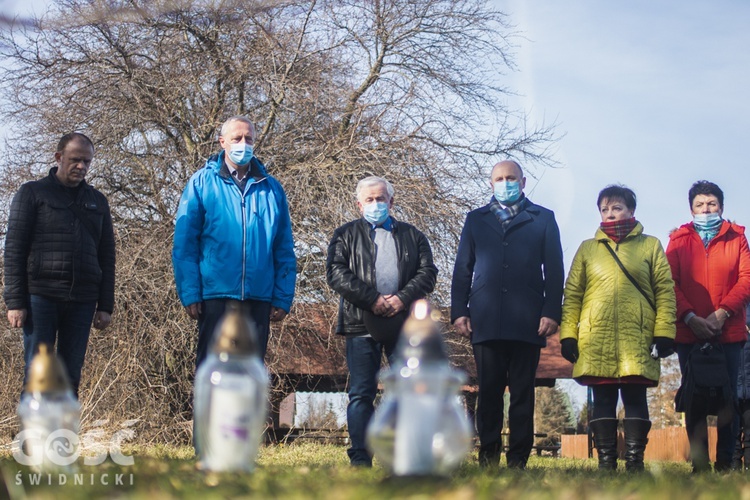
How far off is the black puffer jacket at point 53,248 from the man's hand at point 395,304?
1.76m

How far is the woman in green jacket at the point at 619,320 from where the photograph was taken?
574 cm

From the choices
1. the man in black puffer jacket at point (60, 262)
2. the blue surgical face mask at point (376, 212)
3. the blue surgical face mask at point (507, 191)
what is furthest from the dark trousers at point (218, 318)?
the blue surgical face mask at point (507, 191)

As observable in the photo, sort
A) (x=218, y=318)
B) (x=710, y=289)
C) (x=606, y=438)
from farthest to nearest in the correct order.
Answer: (x=710, y=289)
(x=606, y=438)
(x=218, y=318)

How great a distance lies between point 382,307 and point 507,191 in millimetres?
1177

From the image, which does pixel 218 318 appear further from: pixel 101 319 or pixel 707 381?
pixel 707 381

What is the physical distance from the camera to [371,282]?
18.7 feet

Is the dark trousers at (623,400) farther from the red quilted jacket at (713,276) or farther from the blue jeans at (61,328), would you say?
the blue jeans at (61,328)

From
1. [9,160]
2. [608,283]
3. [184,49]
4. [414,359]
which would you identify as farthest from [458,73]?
[414,359]

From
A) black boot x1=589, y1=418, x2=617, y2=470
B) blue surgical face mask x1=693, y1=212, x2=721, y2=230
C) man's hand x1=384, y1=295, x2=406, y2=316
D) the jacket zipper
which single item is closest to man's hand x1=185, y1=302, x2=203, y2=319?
the jacket zipper

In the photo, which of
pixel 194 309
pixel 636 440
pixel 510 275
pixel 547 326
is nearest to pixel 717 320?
pixel 636 440

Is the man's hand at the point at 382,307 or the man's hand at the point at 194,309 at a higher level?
the man's hand at the point at 382,307

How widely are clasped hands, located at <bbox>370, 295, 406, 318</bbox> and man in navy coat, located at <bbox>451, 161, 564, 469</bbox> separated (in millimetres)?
522

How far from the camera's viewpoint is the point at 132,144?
1530 cm

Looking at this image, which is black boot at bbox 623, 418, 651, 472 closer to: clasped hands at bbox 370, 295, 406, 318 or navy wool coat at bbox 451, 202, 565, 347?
navy wool coat at bbox 451, 202, 565, 347
